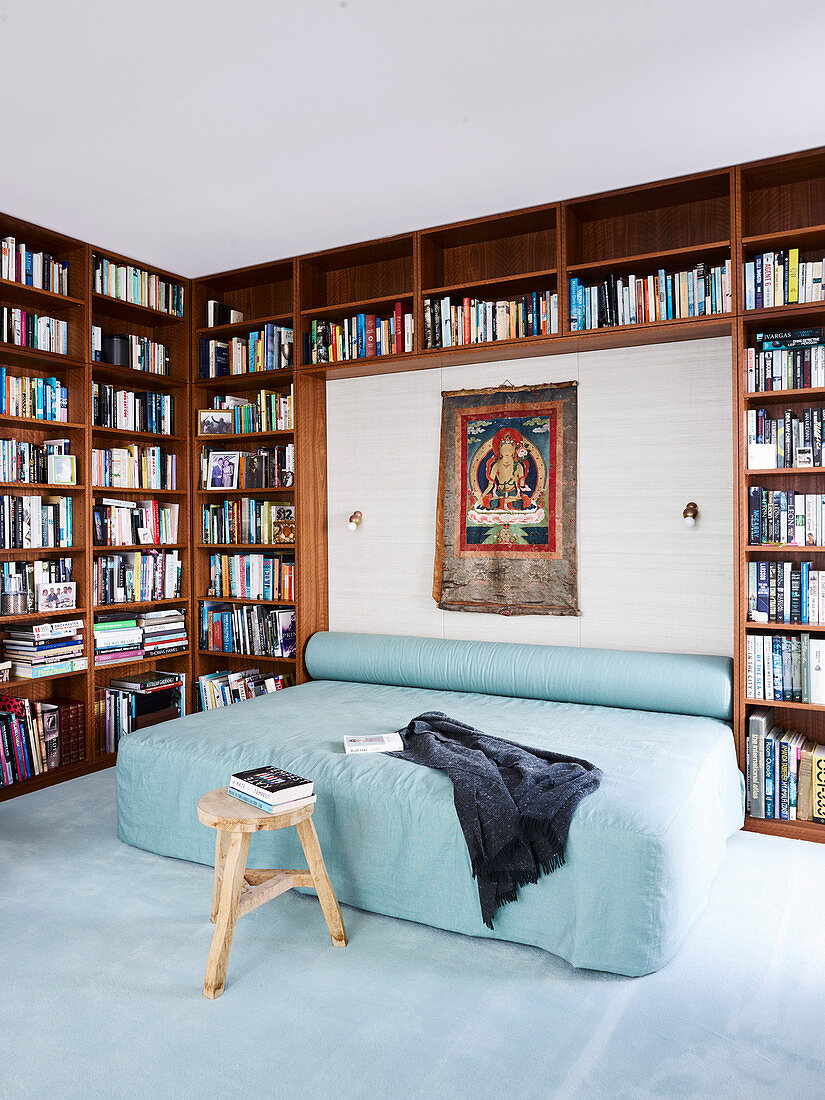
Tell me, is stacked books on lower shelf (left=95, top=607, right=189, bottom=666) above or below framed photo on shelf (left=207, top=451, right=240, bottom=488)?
below

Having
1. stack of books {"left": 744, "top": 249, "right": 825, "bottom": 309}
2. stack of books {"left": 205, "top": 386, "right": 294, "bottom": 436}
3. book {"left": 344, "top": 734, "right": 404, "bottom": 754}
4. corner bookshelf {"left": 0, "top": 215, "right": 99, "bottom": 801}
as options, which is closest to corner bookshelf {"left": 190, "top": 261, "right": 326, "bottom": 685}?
stack of books {"left": 205, "top": 386, "right": 294, "bottom": 436}

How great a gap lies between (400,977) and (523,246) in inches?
128

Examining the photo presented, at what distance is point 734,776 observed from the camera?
325cm

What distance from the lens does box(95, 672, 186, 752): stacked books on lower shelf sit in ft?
14.4

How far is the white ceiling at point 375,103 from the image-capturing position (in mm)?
2326

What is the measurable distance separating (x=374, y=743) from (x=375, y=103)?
2.21 metres

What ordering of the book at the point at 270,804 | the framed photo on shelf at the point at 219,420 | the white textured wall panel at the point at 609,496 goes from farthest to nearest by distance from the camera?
the framed photo on shelf at the point at 219,420, the white textured wall panel at the point at 609,496, the book at the point at 270,804

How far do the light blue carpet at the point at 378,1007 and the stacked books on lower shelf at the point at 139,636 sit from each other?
1591 mm

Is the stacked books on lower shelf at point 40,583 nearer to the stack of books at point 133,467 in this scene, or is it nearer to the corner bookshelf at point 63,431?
the corner bookshelf at point 63,431

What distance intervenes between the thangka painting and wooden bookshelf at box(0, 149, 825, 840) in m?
0.27

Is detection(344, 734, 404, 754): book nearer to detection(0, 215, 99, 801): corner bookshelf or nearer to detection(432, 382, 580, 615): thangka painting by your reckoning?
detection(432, 382, 580, 615): thangka painting

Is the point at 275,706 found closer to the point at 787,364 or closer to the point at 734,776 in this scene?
the point at 734,776

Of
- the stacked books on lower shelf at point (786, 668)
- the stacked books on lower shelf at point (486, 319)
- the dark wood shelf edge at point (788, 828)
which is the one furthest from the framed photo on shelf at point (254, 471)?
the dark wood shelf edge at point (788, 828)

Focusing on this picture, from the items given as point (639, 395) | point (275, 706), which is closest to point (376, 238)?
point (639, 395)
